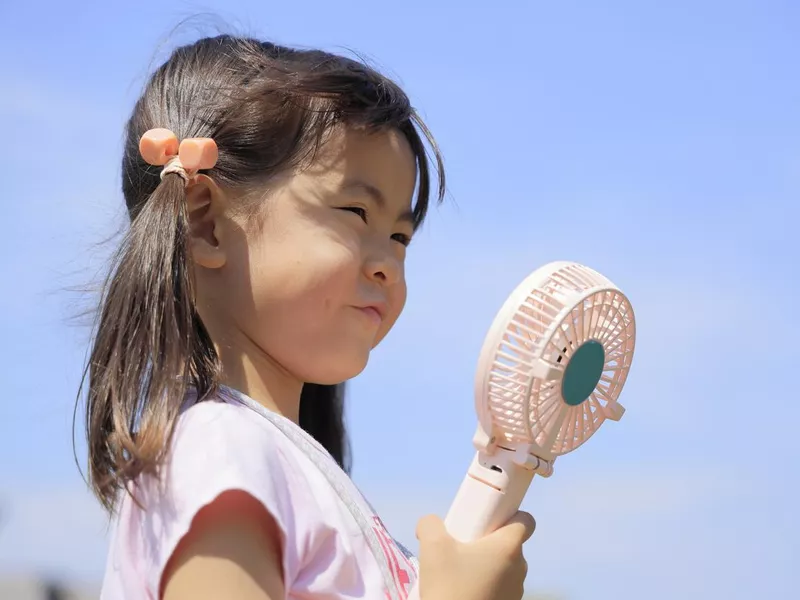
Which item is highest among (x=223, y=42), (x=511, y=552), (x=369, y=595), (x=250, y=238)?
(x=223, y=42)

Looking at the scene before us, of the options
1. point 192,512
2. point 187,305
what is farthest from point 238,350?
point 192,512

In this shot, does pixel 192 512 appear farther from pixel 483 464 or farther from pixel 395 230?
pixel 395 230

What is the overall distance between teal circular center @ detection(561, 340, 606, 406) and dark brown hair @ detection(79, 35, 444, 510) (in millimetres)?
632

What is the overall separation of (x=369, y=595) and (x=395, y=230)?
2.45ft

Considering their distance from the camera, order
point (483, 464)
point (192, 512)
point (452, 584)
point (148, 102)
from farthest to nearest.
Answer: point (148, 102)
point (483, 464)
point (452, 584)
point (192, 512)

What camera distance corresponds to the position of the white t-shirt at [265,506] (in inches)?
65.7

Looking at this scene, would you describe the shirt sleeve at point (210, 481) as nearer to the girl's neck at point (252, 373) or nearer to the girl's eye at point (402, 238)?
the girl's neck at point (252, 373)

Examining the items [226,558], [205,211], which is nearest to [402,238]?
[205,211]

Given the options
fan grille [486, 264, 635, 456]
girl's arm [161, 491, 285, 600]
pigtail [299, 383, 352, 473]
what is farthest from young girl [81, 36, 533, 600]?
pigtail [299, 383, 352, 473]

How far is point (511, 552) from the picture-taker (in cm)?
183

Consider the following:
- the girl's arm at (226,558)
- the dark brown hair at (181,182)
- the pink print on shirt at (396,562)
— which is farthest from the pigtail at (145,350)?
the pink print on shirt at (396,562)

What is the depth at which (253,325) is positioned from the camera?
207 centimetres

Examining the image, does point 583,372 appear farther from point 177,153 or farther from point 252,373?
point 177,153

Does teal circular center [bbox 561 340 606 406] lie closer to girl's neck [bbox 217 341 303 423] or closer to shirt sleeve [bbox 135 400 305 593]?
shirt sleeve [bbox 135 400 305 593]
